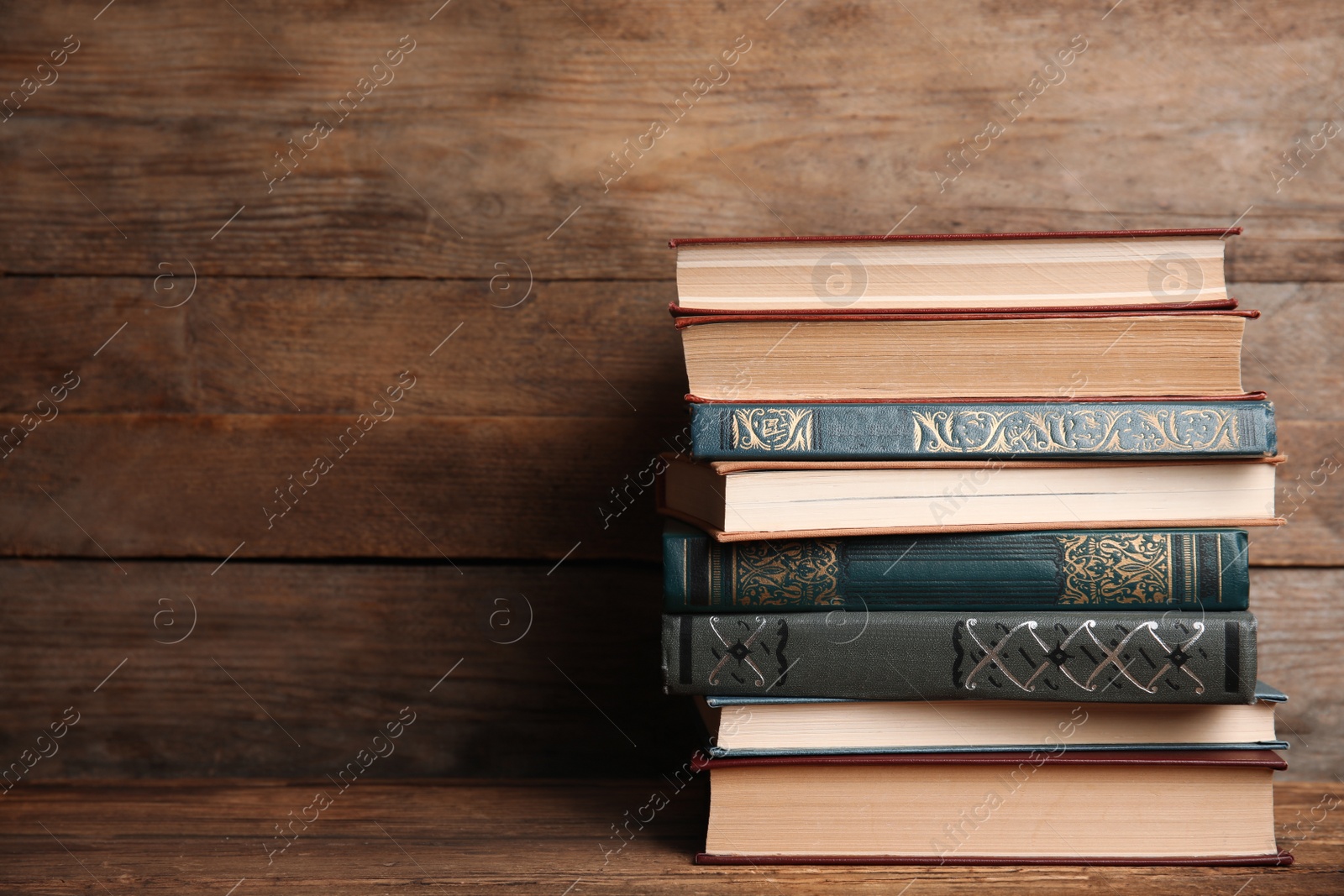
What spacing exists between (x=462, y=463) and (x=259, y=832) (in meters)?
0.35

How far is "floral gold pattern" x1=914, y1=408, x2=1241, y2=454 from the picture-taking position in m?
0.64

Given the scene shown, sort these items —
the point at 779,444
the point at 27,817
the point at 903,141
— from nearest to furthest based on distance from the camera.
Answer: the point at 779,444 → the point at 27,817 → the point at 903,141

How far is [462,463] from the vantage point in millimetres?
897

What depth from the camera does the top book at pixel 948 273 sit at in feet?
2.18

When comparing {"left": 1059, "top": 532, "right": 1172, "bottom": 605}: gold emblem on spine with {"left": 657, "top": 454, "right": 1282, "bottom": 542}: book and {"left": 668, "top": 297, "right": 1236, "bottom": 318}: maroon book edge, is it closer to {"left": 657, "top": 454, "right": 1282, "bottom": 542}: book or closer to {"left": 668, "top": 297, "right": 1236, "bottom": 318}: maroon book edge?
{"left": 657, "top": 454, "right": 1282, "bottom": 542}: book

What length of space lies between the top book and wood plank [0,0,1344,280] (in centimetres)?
23

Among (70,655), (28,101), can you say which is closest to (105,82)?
(28,101)

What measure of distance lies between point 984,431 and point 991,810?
0.27 meters

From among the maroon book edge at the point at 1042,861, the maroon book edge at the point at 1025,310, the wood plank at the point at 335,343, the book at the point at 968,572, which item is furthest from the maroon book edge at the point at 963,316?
the maroon book edge at the point at 1042,861

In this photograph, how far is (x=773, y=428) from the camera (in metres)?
0.64

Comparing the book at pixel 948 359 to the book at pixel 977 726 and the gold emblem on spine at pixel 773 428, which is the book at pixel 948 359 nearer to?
the gold emblem on spine at pixel 773 428

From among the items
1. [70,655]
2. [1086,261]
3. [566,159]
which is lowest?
[70,655]

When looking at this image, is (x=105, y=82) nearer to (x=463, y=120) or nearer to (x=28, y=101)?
(x=28, y=101)

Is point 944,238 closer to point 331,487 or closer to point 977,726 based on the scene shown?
point 977,726
